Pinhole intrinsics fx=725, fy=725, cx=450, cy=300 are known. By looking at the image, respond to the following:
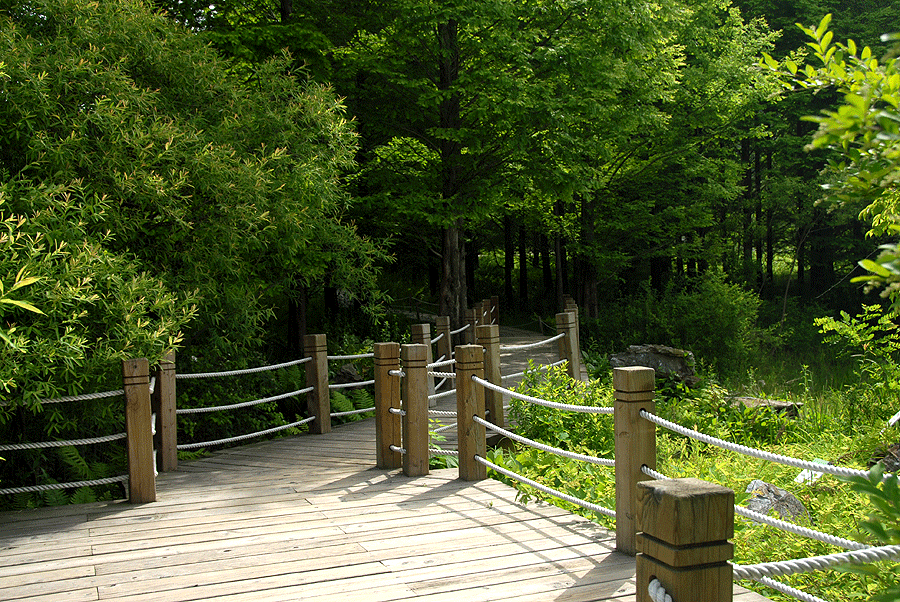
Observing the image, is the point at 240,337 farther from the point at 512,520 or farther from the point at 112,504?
the point at 512,520

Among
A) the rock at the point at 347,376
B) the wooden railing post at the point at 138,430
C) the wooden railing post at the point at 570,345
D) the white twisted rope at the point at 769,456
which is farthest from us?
the rock at the point at 347,376

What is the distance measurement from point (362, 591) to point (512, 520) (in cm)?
155

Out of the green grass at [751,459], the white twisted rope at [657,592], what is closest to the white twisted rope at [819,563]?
the white twisted rope at [657,592]

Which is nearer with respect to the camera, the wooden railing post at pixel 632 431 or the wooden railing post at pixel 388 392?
the wooden railing post at pixel 632 431

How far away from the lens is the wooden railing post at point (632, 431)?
4.15 metres

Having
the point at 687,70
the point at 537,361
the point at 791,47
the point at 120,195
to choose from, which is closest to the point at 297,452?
the point at 120,195

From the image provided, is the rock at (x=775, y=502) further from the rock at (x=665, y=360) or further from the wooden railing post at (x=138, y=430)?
the rock at (x=665, y=360)

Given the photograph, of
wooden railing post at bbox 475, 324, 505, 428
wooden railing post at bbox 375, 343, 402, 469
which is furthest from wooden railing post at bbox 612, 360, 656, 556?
wooden railing post at bbox 475, 324, 505, 428

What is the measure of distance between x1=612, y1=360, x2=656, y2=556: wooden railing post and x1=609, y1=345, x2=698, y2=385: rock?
8408 mm

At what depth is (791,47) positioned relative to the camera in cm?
→ 3083

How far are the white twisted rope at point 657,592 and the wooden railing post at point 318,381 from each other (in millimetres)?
7619

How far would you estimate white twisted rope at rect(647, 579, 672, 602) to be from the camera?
1989mm

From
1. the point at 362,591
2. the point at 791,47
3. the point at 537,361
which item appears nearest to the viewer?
the point at 362,591

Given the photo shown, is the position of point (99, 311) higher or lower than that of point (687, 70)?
lower
